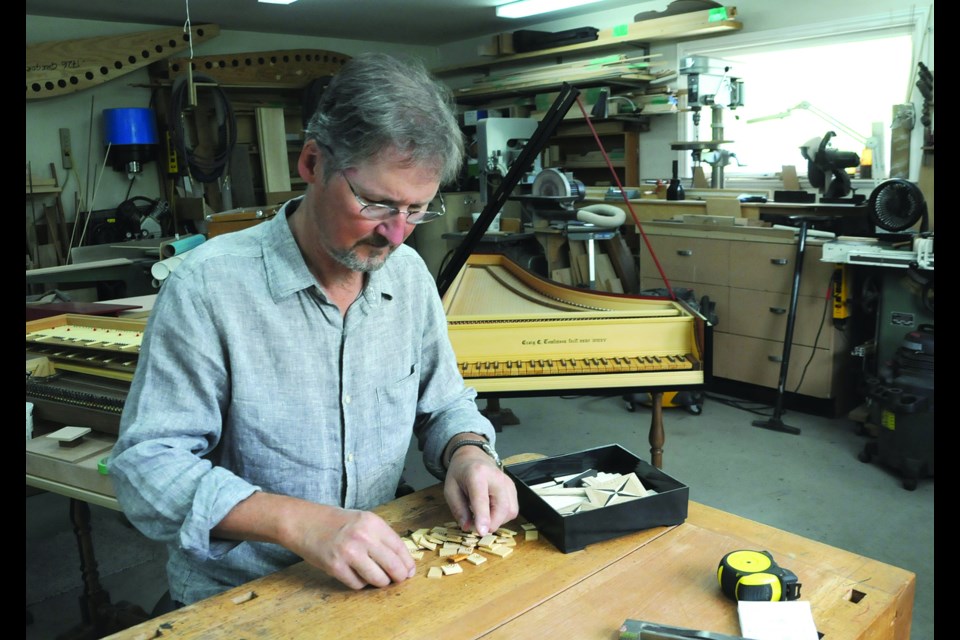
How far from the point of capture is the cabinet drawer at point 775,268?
437 cm

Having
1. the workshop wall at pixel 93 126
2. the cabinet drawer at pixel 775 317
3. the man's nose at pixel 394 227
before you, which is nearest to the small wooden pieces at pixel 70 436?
the man's nose at pixel 394 227

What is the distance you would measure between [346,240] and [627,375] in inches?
62.8

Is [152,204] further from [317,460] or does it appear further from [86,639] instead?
[317,460]

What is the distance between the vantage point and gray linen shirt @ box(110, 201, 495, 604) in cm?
118

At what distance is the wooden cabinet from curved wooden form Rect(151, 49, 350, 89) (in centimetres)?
367

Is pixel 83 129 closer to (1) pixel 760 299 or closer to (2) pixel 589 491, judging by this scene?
(1) pixel 760 299

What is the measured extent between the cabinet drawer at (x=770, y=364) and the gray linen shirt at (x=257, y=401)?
3.47 m

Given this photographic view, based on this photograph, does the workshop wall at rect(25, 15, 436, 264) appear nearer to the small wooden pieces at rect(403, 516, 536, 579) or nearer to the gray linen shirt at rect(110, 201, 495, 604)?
the gray linen shirt at rect(110, 201, 495, 604)

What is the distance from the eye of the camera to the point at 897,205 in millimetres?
3789

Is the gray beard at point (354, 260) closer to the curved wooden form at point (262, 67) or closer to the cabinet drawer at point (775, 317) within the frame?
the cabinet drawer at point (775, 317)

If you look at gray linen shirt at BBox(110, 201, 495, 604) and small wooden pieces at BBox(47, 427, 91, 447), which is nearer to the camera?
gray linen shirt at BBox(110, 201, 495, 604)

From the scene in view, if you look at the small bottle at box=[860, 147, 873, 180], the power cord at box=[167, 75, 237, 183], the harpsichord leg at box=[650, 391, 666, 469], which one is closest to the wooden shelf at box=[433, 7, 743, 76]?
the small bottle at box=[860, 147, 873, 180]
